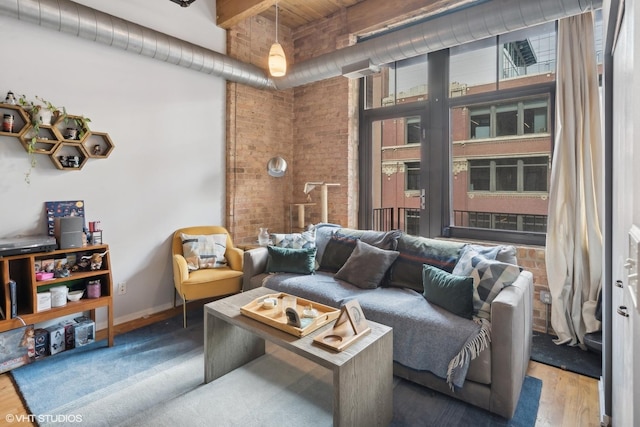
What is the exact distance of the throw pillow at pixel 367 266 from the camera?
9.52ft

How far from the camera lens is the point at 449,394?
7.08 feet

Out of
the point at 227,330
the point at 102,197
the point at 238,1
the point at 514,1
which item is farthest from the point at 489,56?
the point at 102,197

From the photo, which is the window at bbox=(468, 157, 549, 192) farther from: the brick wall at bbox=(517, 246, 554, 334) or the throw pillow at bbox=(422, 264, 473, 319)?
the throw pillow at bbox=(422, 264, 473, 319)

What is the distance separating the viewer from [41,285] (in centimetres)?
265

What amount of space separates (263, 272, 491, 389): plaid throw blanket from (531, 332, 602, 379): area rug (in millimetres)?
972

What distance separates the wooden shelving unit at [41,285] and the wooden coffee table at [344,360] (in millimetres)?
1210

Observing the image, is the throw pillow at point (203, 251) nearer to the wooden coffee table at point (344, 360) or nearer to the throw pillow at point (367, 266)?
the wooden coffee table at point (344, 360)

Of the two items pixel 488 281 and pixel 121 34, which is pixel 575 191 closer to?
pixel 488 281

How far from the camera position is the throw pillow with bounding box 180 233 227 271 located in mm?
3527

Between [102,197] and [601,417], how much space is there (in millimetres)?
4047

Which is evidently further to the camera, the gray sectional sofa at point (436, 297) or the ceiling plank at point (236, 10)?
the ceiling plank at point (236, 10)

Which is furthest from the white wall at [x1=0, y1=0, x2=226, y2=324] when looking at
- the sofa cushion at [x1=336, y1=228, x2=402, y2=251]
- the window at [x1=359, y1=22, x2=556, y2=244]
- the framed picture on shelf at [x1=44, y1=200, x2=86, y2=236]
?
the window at [x1=359, y1=22, x2=556, y2=244]

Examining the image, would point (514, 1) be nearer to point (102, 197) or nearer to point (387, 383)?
point (387, 383)

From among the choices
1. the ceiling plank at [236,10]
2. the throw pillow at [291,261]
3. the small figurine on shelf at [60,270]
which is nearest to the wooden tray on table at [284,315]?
the throw pillow at [291,261]
